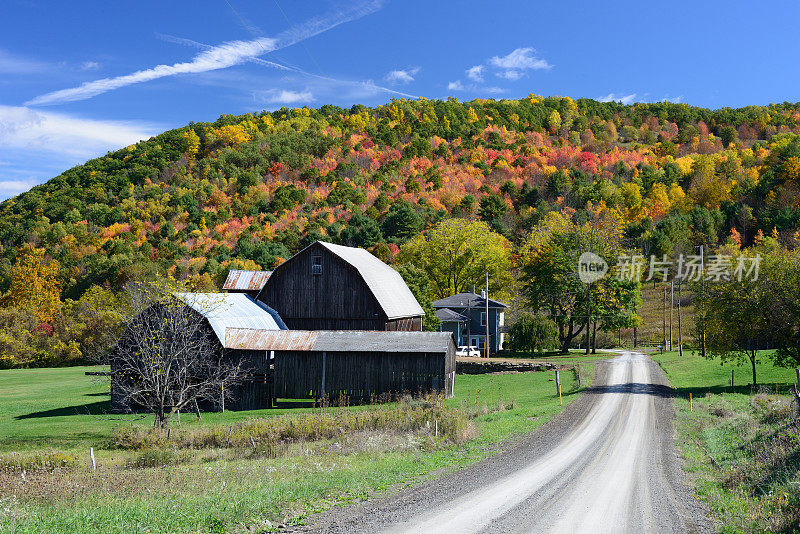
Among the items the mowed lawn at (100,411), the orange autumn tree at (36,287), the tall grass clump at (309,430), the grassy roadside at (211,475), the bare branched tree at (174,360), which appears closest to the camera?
the grassy roadside at (211,475)

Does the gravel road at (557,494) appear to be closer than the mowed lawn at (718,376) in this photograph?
Yes

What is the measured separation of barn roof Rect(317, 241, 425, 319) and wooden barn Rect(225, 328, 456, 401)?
879 cm

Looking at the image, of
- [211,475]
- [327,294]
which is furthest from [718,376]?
[211,475]

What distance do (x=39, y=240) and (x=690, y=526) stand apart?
127 m

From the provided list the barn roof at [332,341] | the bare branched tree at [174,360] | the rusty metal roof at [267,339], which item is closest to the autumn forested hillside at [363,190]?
the bare branched tree at [174,360]

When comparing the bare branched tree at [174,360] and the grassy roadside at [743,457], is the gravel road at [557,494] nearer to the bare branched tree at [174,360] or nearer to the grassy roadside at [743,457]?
the grassy roadside at [743,457]

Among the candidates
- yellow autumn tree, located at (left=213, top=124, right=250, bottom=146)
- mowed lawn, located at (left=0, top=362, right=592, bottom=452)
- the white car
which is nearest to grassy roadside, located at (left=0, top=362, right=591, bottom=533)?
mowed lawn, located at (left=0, top=362, right=592, bottom=452)

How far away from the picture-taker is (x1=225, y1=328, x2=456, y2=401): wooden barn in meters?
34.8

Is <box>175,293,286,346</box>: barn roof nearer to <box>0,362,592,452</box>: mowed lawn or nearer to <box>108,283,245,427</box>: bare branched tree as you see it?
<box>108,283,245,427</box>: bare branched tree

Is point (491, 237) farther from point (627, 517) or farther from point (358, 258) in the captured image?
point (627, 517)

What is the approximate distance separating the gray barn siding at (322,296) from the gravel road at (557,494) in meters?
22.8

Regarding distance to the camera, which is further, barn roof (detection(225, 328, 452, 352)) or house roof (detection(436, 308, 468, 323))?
house roof (detection(436, 308, 468, 323))

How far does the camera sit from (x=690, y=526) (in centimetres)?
1188

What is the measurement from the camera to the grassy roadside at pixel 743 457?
1193 cm
